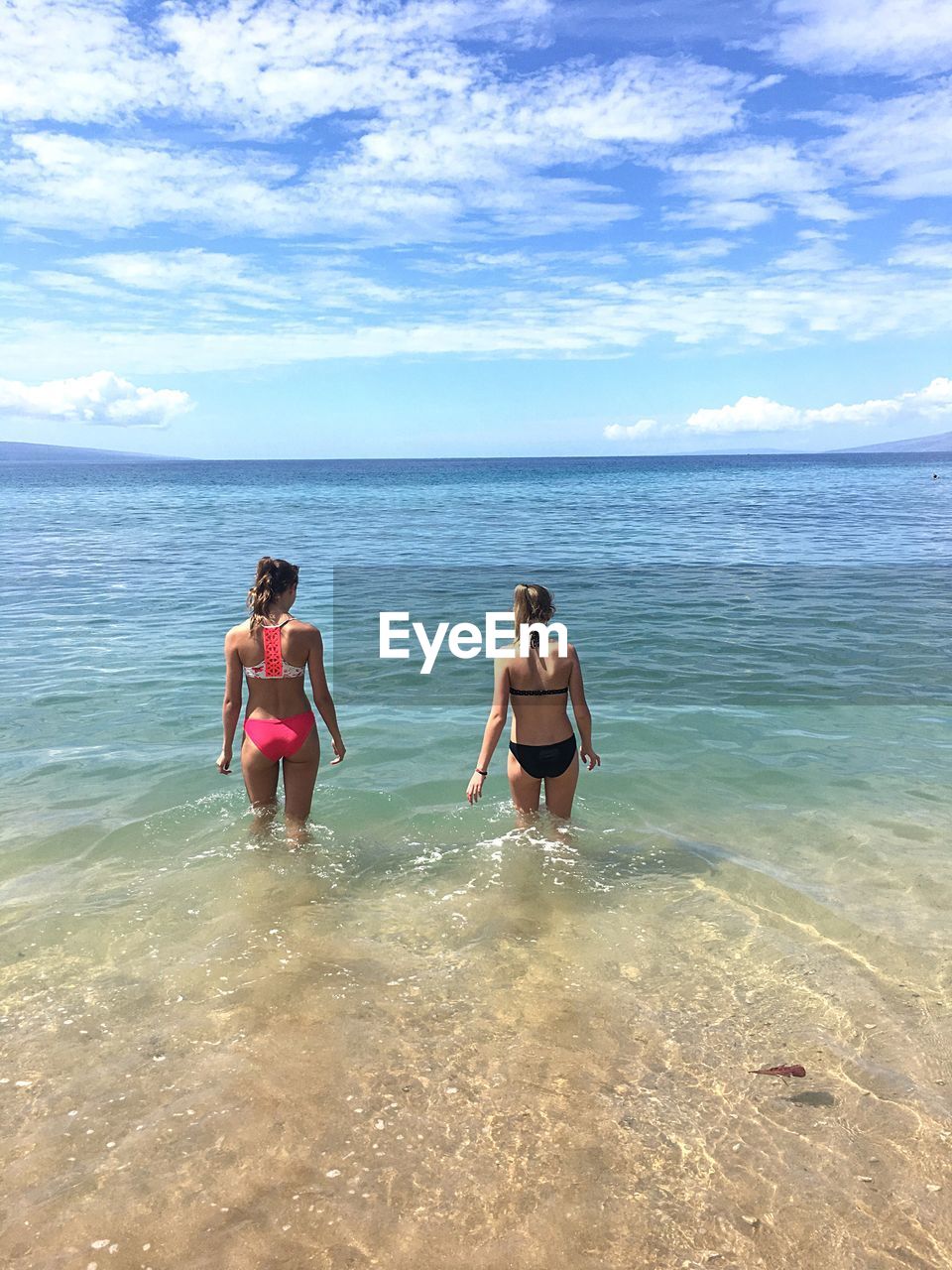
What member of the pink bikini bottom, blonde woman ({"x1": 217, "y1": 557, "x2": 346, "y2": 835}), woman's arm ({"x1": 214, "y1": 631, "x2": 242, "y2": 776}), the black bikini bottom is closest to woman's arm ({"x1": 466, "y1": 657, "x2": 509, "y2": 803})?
the black bikini bottom

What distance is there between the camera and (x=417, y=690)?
39.7ft

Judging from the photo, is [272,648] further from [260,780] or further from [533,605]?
[533,605]

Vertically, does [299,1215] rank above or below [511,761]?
below

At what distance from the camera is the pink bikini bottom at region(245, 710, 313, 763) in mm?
6512

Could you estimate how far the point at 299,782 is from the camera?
22.1 feet

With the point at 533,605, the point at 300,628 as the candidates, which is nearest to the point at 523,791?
the point at 533,605

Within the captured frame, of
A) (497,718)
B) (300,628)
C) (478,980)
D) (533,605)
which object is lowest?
(478,980)

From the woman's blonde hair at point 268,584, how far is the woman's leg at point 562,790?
2.54 meters

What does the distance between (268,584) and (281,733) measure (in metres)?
1.15

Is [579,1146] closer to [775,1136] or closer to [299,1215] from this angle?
[775,1136]

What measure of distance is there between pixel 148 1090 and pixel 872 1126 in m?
3.33

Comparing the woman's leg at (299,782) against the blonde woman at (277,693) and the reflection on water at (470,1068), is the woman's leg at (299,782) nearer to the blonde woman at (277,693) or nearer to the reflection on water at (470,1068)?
the blonde woman at (277,693)

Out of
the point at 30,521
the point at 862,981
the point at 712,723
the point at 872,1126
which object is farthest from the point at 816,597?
the point at 30,521

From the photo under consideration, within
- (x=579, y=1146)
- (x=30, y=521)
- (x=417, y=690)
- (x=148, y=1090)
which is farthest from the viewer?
(x=30, y=521)
